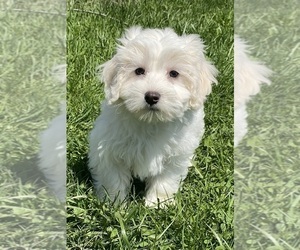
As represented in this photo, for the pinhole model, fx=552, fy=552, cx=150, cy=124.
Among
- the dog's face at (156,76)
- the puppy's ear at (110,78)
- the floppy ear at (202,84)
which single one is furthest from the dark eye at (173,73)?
the puppy's ear at (110,78)

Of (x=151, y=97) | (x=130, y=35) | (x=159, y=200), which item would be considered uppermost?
(x=130, y=35)

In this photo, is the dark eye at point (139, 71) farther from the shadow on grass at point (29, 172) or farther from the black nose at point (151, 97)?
the shadow on grass at point (29, 172)

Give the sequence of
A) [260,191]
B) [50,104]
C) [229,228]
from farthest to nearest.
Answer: [229,228], [260,191], [50,104]

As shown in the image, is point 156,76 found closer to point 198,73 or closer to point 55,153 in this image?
point 198,73

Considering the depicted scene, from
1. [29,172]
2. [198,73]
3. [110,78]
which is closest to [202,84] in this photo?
[198,73]

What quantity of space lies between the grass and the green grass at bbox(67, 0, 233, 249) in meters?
0.25

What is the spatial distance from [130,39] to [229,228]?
0.93m

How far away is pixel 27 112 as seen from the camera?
2.04 metres

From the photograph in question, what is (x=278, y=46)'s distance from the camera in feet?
6.86

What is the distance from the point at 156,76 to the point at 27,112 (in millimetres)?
538

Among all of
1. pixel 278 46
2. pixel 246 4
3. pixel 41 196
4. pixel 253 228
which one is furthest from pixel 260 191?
pixel 41 196

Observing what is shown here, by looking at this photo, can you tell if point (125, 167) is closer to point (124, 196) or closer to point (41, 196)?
point (124, 196)

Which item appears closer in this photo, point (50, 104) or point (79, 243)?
point (50, 104)

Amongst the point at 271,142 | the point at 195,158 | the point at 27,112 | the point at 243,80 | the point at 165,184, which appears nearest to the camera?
the point at 27,112
